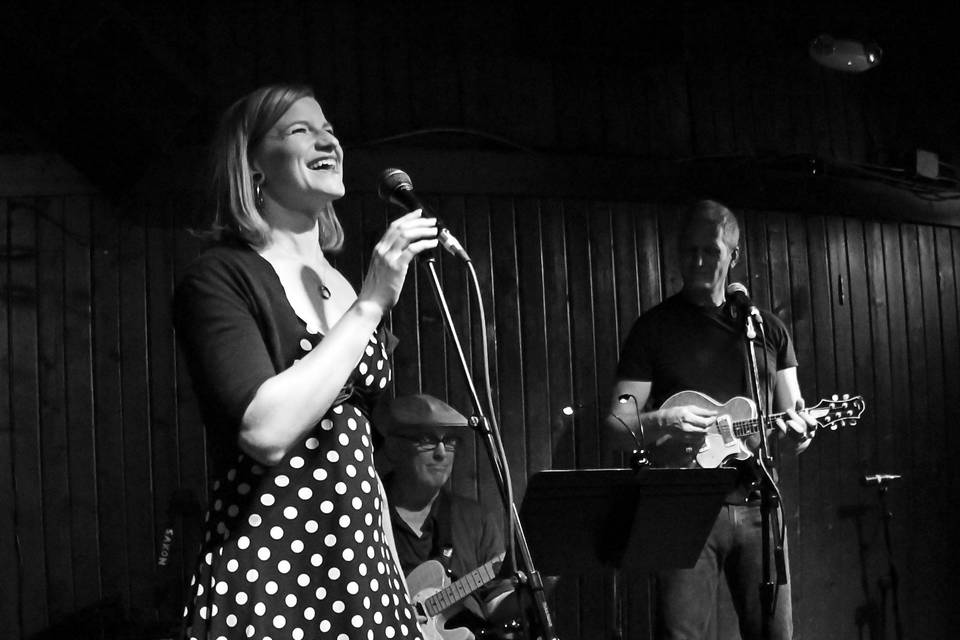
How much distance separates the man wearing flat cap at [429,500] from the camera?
417 centimetres

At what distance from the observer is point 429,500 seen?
432 centimetres

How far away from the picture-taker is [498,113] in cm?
531

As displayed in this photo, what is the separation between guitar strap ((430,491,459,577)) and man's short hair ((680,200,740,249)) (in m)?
1.46

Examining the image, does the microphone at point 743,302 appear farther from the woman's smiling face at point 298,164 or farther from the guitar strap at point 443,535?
the woman's smiling face at point 298,164

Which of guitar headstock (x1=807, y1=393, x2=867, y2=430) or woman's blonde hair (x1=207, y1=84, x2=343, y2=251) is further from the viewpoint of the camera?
guitar headstock (x1=807, y1=393, x2=867, y2=430)

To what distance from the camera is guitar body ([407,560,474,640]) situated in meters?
3.91

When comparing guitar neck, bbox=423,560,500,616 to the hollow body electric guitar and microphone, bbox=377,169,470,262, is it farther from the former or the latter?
microphone, bbox=377,169,470,262

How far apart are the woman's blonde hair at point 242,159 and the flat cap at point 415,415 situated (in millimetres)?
2389

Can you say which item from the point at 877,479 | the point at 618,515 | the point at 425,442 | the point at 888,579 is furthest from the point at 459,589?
the point at 888,579

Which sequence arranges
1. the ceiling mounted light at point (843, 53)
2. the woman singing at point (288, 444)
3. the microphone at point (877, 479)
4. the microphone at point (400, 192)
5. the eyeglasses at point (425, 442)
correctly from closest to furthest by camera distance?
the woman singing at point (288, 444) → the microphone at point (400, 192) → the eyeglasses at point (425, 442) → the ceiling mounted light at point (843, 53) → the microphone at point (877, 479)

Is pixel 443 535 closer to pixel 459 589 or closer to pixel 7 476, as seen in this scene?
pixel 459 589

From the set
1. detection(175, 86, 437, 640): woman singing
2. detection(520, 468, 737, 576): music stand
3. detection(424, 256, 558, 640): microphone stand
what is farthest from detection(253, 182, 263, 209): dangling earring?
detection(520, 468, 737, 576): music stand

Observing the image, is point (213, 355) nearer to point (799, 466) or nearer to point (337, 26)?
point (337, 26)

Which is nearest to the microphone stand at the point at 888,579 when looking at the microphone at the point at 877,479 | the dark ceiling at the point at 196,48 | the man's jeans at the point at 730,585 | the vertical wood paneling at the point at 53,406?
the microphone at the point at 877,479
